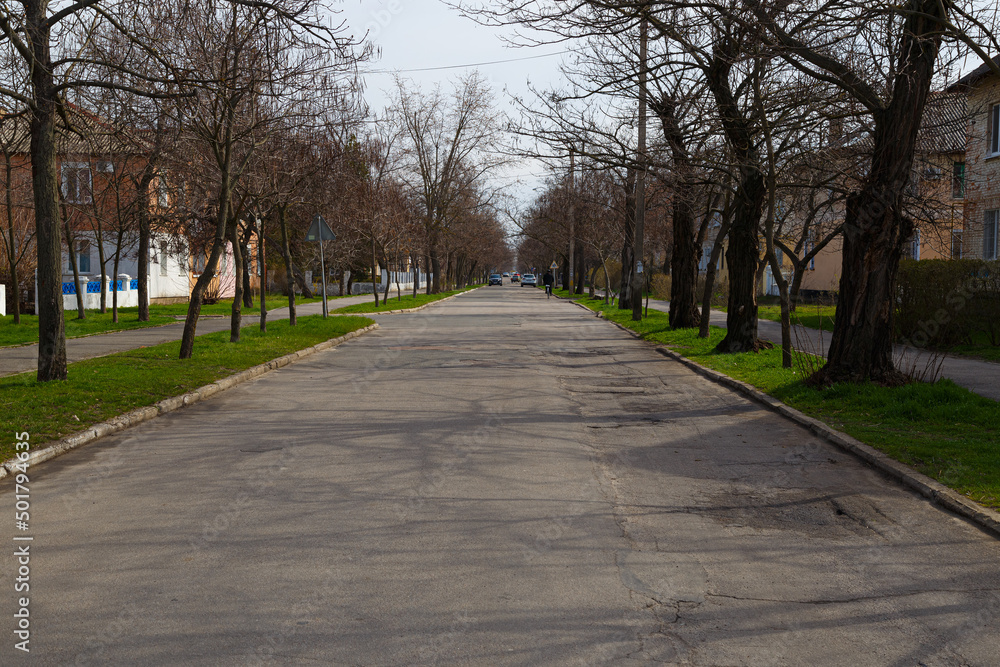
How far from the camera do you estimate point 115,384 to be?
11.3 m

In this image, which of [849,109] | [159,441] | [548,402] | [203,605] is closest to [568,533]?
[203,605]

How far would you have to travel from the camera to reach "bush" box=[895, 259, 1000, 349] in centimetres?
1769

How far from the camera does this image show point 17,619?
13.4ft

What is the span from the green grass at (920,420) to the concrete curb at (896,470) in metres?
0.11

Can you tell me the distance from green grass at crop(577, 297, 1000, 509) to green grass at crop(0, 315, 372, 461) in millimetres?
7815

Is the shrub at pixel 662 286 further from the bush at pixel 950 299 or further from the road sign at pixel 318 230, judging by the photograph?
the bush at pixel 950 299

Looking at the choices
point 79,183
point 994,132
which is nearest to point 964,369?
point 994,132

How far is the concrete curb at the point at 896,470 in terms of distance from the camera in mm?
5930

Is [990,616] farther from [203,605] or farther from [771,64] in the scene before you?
[771,64]

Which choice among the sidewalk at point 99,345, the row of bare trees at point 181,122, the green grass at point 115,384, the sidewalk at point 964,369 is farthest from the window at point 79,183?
the sidewalk at point 964,369

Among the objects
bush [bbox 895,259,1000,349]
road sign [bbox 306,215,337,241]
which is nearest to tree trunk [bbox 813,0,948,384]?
bush [bbox 895,259,1000,349]

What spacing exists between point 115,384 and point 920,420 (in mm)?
9775

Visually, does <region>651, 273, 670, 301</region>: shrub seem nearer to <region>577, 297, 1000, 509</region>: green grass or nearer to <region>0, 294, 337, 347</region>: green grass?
<region>0, 294, 337, 347</region>: green grass

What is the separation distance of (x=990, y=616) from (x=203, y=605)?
12.5 feet
